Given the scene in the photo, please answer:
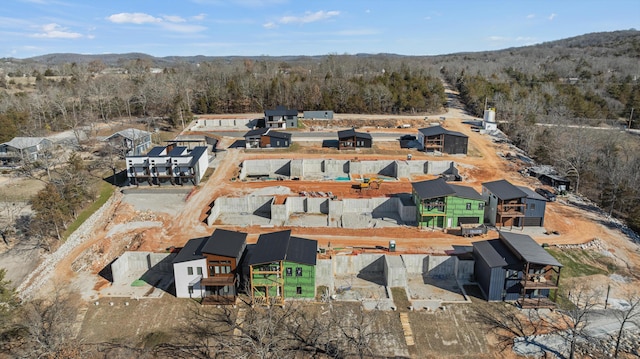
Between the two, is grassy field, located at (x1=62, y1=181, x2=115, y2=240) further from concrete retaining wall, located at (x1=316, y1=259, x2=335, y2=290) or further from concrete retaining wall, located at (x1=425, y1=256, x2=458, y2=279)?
concrete retaining wall, located at (x1=425, y1=256, x2=458, y2=279)

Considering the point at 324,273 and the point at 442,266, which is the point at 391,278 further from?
the point at 324,273

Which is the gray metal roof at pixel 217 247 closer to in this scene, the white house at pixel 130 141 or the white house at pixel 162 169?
the white house at pixel 162 169

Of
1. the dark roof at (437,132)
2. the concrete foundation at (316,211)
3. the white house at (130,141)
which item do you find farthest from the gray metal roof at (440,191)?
the white house at (130,141)

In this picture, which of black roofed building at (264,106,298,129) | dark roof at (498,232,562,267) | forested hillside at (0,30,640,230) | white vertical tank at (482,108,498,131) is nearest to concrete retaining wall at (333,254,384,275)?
dark roof at (498,232,562,267)

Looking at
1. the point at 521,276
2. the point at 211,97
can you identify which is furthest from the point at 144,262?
the point at 211,97

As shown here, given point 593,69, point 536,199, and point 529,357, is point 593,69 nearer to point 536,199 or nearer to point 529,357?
point 536,199

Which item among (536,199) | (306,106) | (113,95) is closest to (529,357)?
(536,199)
